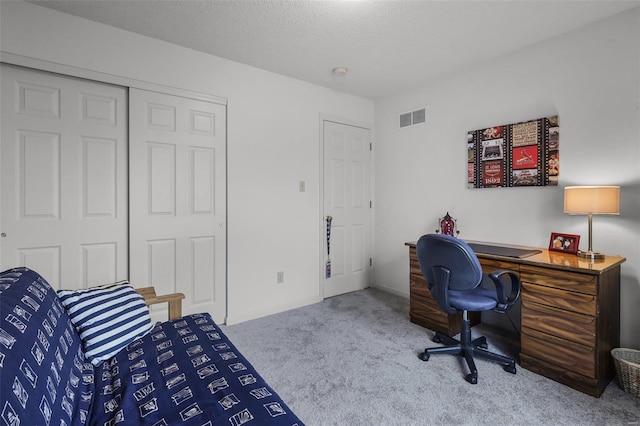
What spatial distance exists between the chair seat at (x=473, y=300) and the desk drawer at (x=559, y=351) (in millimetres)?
329

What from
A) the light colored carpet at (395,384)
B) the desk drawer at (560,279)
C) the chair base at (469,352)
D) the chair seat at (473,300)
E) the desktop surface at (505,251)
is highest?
the desktop surface at (505,251)

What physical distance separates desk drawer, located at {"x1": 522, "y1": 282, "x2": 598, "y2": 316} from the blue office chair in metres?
0.09

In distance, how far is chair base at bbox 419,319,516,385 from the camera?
6.67 ft

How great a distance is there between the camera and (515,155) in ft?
8.92

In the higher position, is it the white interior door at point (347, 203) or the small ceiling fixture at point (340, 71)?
the small ceiling fixture at point (340, 71)

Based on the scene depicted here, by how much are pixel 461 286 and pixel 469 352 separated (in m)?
0.50

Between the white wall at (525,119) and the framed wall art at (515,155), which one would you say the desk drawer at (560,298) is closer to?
the white wall at (525,119)

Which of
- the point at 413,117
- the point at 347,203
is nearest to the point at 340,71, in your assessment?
the point at 413,117

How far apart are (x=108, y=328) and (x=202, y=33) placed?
7.18 feet

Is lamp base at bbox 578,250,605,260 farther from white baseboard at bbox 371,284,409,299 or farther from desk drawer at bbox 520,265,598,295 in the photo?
white baseboard at bbox 371,284,409,299

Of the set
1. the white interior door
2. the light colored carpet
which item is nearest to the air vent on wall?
the white interior door

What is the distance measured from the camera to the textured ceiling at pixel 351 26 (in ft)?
6.86

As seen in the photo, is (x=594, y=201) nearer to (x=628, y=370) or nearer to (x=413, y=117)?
(x=628, y=370)

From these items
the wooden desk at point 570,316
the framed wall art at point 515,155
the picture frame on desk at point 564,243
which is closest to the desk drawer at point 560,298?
the wooden desk at point 570,316
